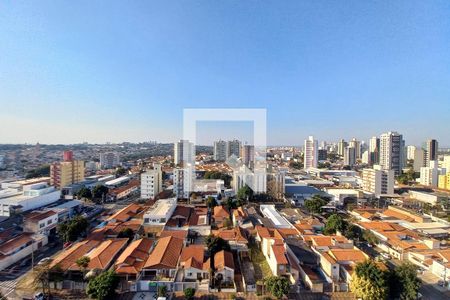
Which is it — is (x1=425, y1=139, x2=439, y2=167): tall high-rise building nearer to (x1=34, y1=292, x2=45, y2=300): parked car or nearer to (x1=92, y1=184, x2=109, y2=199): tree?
(x1=92, y1=184, x2=109, y2=199): tree

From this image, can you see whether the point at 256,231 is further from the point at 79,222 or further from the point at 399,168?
the point at 399,168

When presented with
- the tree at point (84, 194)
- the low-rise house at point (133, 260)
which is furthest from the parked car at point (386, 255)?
the tree at point (84, 194)

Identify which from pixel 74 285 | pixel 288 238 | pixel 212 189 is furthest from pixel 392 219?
pixel 74 285

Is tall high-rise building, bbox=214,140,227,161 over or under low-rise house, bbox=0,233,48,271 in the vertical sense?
over

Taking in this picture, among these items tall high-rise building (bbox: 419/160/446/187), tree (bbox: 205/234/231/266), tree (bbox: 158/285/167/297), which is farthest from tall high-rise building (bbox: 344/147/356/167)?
tree (bbox: 158/285/167/297)

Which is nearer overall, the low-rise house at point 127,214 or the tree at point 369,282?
the tree at point 369,282

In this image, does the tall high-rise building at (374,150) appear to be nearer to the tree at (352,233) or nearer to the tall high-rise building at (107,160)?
the tree at (352,233)

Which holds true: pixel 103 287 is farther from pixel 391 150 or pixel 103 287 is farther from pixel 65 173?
pixel 391 150
